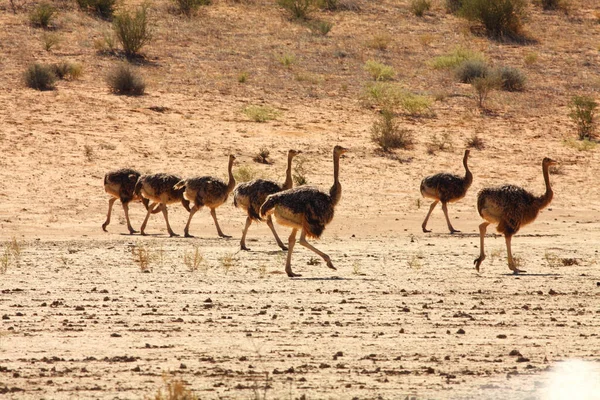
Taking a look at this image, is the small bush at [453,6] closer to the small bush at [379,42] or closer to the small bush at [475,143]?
the small bush at [379,42]

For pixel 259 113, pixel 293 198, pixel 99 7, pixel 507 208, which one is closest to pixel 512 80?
pixel 259 113

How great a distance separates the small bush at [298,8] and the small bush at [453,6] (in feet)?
18.0

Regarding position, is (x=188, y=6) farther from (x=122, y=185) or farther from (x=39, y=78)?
(x=122, y=185)

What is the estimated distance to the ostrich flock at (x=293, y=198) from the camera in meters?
13.5

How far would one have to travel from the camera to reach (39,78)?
26547mm

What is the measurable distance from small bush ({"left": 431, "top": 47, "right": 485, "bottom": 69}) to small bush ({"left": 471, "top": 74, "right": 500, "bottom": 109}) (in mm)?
2653

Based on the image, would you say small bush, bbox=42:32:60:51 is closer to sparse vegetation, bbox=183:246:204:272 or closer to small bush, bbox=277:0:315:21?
small bush, bbox=277:0:315:21

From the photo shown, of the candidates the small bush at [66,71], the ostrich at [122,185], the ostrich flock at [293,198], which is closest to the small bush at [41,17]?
the small bush at [66,71]

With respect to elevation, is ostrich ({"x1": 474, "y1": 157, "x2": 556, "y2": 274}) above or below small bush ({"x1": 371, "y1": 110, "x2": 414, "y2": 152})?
above

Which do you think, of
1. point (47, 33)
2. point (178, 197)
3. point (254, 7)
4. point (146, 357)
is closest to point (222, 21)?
point (254, 7)

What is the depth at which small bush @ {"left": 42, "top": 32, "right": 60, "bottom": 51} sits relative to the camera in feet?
99.7

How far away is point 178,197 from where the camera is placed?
1877cm

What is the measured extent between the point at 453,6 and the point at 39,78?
764 inches

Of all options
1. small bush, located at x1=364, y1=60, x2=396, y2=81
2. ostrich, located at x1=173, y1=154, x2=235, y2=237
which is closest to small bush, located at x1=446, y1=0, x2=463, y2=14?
small bush, located at x1=364, y1=60, x2=396, y2=81
